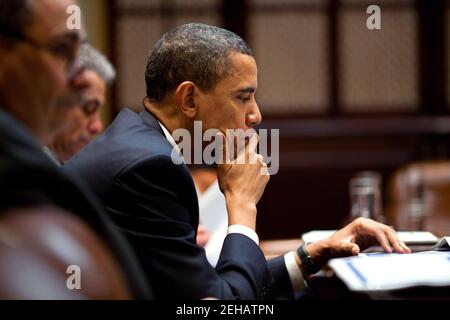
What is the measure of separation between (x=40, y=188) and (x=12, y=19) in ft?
0.94

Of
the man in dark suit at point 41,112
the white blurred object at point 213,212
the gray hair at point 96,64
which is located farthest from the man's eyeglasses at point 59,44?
the gray hair at point 96,64

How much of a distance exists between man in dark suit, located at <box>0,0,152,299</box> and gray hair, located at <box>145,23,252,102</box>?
1.89ft

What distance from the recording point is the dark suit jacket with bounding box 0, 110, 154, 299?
2.25ft

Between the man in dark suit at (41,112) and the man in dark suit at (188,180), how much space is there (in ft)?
1.39

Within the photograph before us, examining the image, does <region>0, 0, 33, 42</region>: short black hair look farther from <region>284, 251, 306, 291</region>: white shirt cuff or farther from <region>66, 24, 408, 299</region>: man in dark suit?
<region>284, 251, 306, 291</region>: white shirt cuff

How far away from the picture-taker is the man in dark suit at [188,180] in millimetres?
1417

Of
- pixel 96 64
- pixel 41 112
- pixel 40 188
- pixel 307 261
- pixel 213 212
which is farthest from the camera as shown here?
pixel 96 64

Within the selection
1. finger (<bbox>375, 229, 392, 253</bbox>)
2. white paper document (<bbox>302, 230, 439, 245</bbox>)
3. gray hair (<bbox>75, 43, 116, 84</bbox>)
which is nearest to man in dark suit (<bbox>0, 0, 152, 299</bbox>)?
finger (<bbox>375, 229, 392, 253</bbox>)

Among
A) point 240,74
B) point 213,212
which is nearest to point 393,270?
point 240,74

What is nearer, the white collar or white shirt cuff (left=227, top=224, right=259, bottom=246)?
white shirt cuff (left=227, top=224, right=259, bottom=246)

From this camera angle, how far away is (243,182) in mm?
1619

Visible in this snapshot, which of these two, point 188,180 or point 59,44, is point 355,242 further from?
point 59,44

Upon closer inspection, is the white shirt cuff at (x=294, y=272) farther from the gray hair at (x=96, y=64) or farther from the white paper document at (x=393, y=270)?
the gray hair at (x=96, y=64)
